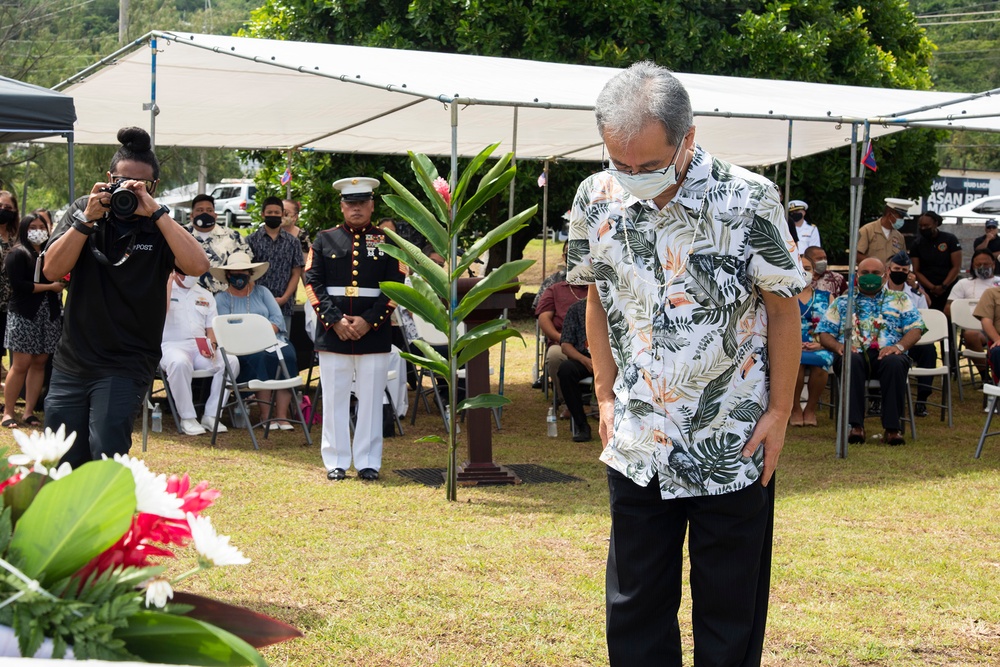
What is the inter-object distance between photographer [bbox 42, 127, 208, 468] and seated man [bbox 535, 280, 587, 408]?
18.2 feet

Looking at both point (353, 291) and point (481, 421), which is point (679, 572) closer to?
point (481, 421)

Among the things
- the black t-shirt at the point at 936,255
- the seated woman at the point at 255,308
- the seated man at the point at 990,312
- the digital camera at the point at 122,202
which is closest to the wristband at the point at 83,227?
the digital camera at the point at 122,202

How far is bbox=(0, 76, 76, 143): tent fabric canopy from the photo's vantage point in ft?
23.7

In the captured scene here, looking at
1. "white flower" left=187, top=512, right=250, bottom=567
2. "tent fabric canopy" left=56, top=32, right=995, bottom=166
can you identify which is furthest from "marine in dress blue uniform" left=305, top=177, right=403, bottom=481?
"white flower" left=187, top=512, right=250, bottom=567

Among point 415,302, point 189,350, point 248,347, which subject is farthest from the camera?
point 189,350

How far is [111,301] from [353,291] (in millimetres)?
3171

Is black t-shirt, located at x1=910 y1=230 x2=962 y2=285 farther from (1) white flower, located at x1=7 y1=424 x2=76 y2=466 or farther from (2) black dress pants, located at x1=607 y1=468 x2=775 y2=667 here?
(1) white flower, located at x1=7 y1=424 x2=76 y2=466

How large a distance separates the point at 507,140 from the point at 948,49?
54237mm

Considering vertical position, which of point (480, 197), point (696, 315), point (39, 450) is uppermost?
point (480, 197)

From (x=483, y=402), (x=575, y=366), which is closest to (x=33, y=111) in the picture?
(x=483, y=402)

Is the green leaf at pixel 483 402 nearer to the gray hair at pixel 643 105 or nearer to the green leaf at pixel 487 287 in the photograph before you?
the green leaf at pixel 487 287

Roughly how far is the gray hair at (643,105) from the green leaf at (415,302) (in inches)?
161

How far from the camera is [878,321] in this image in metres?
9.41

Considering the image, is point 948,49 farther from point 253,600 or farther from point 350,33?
point 253,600
